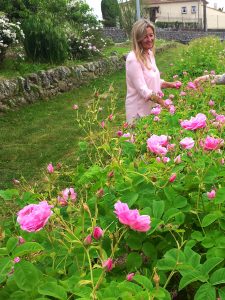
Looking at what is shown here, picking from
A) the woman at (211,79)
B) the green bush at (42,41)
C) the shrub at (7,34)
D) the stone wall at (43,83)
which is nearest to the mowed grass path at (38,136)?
the stone wall at (43,83)

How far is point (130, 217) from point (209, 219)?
0.36 meters

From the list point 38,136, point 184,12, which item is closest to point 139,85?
point 38,136

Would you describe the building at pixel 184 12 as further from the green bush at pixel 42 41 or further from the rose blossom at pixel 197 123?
the rose blossom at pixel 197 123

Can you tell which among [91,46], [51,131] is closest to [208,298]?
Answer: [51,131]

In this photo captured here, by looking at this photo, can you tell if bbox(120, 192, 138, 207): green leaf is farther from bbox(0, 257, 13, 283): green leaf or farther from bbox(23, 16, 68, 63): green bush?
bbox(23, 16, 68, 63): green bush

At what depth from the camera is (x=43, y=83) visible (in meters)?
10.7

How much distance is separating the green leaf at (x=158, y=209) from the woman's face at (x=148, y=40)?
2.71 meters

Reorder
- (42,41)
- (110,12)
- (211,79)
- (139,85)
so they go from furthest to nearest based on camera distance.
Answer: (110,12) < (42,41) < (211,79) < (139,85)

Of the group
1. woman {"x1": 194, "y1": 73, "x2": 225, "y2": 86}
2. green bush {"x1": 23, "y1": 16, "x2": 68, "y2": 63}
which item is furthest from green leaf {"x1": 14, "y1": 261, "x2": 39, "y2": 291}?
green bush {"x1": 23, "y1": 16, "x2": 68, "y2": 63}

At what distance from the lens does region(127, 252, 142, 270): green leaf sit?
1434 millimetres

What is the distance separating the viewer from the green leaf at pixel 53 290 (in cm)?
116

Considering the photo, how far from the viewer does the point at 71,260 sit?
1.43 m

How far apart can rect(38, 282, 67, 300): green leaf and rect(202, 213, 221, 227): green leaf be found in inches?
20.1

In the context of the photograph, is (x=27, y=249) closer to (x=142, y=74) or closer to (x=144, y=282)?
(x=144, y=282)
